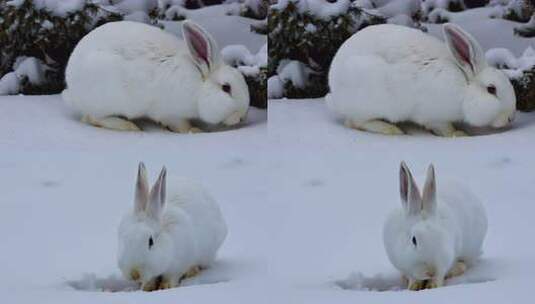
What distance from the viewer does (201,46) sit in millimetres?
2707

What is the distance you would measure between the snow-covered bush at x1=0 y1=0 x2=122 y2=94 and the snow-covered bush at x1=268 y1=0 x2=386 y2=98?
434 millimetres

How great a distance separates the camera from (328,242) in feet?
8.03

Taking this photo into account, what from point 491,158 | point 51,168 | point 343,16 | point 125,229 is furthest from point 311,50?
point 125,229

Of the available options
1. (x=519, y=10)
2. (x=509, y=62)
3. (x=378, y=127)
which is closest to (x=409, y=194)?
(x=378, y=127)

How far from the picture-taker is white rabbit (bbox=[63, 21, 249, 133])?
2715 mm

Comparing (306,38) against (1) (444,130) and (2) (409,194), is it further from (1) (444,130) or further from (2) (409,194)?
(2) (409,194)

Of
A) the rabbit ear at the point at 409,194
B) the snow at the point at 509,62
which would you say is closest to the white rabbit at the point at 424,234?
the rabbit ear at the point at 409,194

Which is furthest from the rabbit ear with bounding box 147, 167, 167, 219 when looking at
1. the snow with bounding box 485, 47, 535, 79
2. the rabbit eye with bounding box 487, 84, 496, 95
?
the snow with bounding box 485, 47, 535, 79

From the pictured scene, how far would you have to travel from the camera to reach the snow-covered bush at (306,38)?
276cm

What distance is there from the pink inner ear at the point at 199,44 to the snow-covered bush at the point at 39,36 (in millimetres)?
277

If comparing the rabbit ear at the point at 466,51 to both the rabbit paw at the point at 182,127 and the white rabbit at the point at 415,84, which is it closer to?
the white rabbit at the point at 415,84

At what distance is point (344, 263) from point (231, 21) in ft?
2.44

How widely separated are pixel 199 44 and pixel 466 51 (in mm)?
686

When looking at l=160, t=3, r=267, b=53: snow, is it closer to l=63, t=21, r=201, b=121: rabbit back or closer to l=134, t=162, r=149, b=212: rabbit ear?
l=63, t=21, r=201, b=121: rabbit back
